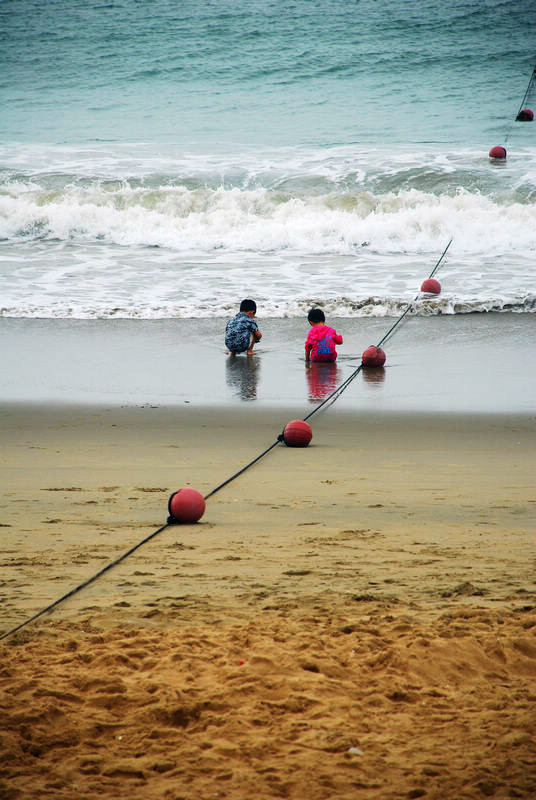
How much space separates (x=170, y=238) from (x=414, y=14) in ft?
63.5

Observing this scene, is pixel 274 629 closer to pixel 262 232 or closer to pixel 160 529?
pixel 160 529

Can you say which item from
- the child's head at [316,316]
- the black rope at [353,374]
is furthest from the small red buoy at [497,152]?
the child's head at [316,316]

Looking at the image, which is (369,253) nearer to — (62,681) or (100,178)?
(100,178)

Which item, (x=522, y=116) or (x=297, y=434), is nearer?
(x=297, y=434)

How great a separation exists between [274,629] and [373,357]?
543 cm

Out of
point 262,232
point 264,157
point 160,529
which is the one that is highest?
point 264,157

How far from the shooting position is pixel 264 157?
20.2 meters

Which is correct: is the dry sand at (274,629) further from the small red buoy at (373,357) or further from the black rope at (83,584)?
the small red buoy at (373,357)

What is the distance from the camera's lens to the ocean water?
41.0 ft

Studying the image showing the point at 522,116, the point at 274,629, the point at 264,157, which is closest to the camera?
the point at 274,629

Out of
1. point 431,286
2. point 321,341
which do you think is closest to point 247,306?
point 321,341

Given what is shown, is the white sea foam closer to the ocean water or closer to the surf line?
the ocean water

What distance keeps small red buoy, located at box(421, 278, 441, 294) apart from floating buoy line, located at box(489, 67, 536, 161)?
8.89 m

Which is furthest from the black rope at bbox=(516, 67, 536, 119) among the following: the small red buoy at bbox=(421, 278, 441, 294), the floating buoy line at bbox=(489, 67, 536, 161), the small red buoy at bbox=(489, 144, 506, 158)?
the small red buoy at bbox=(421, 278, 441, 294)
